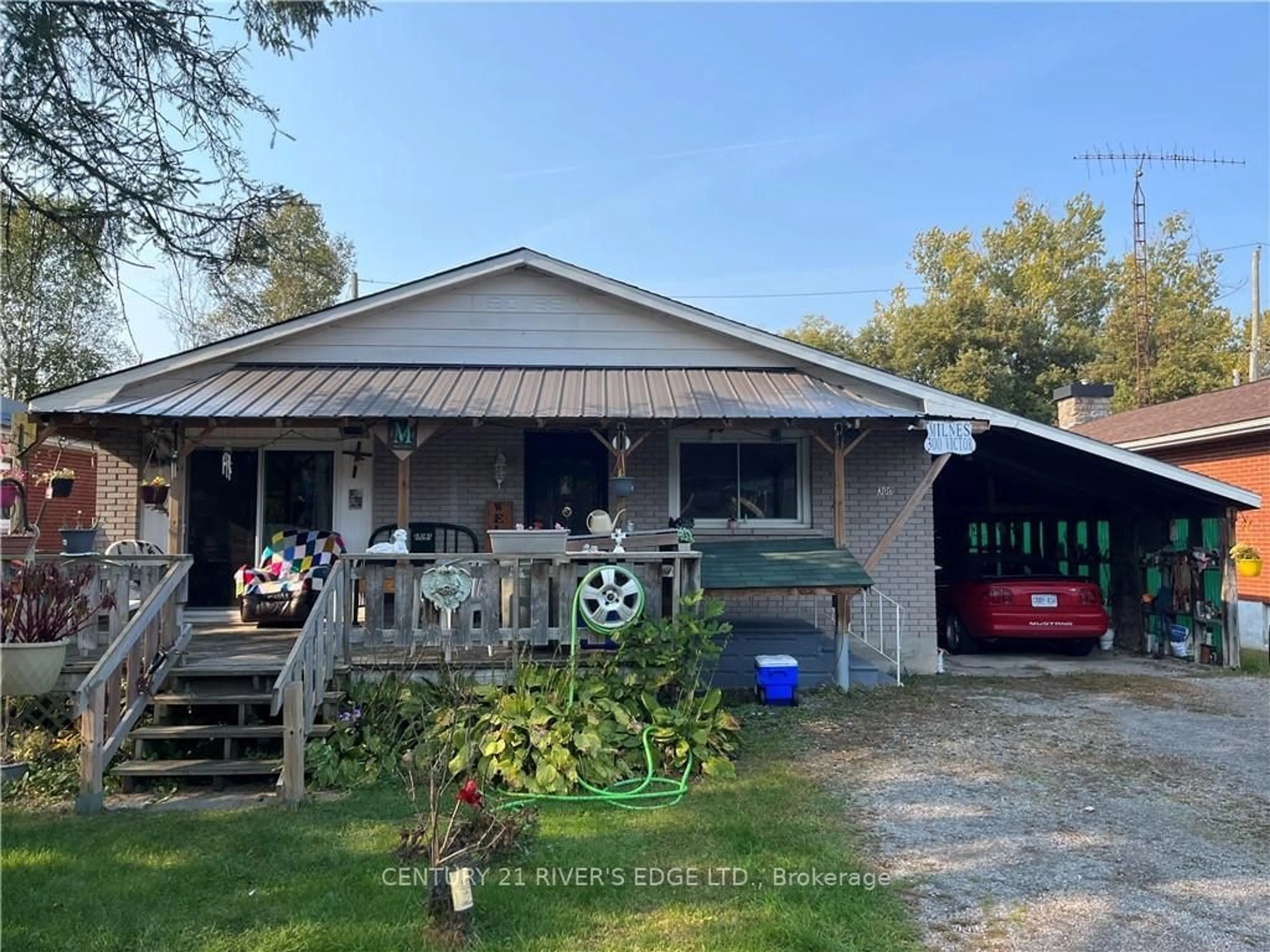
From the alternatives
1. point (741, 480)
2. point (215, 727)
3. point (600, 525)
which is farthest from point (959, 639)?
point (215, 727)

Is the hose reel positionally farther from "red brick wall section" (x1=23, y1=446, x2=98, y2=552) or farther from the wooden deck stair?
"red brick wall section" (x1=23, y1=446, x2=98, y2=552)

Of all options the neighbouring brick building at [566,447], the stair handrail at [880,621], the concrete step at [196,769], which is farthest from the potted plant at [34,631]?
the stair handrail at [880,621]

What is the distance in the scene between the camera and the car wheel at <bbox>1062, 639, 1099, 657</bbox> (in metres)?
11.1

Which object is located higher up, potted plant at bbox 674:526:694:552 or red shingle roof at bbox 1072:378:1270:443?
red shingle roof at bbox 1072:378:1270:443

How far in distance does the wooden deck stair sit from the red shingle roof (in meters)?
13.5

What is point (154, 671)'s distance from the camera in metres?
6.20

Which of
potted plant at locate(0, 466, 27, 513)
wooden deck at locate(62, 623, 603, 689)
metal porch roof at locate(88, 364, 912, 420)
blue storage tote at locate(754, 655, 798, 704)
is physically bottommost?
blue storage tote at locate(754, 655, 798, 704)

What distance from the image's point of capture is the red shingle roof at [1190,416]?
1327 centimetres

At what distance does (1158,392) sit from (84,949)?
3353 cm

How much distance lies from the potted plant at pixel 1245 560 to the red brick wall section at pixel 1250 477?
271 centimetres

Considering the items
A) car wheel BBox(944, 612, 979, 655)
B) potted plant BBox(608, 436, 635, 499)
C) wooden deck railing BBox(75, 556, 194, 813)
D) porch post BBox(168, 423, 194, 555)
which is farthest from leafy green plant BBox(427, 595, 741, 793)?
car wheel BBox(944, 612, 979, 655)

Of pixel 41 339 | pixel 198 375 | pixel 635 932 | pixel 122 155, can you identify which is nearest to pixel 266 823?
pixel 635 932

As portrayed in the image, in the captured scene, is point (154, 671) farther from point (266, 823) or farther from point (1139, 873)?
point (1139, 873)

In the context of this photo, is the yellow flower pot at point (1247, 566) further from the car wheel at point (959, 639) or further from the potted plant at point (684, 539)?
the potted plant at point (684, 539)
